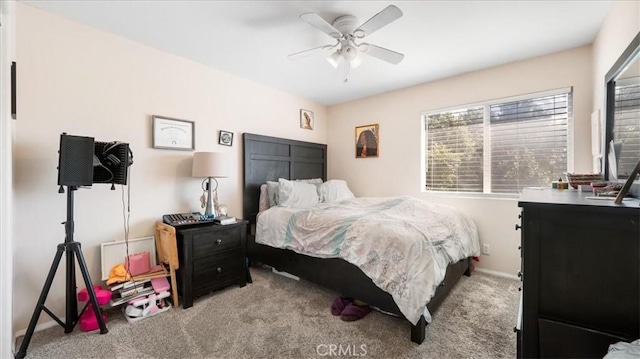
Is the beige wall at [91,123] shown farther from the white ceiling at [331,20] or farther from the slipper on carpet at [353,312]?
the slipper on carpet at [353,312]

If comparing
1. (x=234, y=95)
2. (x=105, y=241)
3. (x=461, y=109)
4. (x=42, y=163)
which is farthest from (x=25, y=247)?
(x=461, y=109)

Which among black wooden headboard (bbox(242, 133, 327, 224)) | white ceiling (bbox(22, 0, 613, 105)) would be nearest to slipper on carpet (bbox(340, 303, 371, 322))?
black wooden headboard (bbox(242, 133, 327, 224))

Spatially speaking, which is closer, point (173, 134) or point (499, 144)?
point (173, 134)

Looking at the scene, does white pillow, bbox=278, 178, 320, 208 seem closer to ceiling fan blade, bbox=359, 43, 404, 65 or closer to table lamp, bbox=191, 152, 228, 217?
table lamp, bbox=191, 152, 228, 217

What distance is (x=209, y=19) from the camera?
208 centimetres

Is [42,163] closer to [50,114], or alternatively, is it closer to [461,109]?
[50,114]

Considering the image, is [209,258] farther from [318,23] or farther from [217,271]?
[318,23]

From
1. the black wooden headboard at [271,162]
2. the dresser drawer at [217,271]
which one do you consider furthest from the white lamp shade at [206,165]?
the dresser drawer at [217,271]

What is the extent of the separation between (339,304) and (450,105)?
2806 millimetres

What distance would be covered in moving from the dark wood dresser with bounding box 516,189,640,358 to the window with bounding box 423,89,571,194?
8.05 ft

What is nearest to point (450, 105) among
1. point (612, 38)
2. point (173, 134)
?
point (612, 38)

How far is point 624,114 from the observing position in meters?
1.55

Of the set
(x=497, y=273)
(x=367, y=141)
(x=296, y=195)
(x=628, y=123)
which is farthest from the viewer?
(x=367, y=141)

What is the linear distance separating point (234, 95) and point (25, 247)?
2.35 meters
